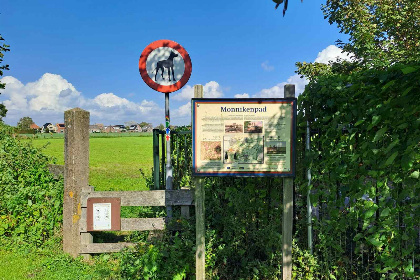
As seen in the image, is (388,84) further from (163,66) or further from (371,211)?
(163,66)

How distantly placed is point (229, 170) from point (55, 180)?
13.2ft

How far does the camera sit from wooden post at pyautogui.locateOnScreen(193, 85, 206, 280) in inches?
156

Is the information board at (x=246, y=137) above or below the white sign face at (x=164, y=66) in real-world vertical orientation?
below

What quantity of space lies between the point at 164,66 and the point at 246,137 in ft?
6.39

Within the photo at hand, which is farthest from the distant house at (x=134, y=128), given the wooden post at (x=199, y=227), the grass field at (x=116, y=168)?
the wooden post at (x=199, y=227)

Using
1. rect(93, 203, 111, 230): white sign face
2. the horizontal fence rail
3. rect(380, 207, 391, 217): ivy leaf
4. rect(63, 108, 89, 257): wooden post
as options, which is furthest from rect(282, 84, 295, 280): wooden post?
rect(63, 108, 89, 257): wooden post

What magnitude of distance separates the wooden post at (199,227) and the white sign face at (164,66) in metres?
1.04

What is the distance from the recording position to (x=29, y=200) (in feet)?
18.8

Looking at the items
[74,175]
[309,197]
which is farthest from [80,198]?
[309,197]

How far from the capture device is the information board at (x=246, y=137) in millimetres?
3803

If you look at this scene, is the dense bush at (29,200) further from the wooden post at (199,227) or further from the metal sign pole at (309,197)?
the metal sign pole at (309,197)

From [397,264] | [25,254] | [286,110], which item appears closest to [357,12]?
[286,110]

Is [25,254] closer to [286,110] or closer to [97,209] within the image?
[97,209]

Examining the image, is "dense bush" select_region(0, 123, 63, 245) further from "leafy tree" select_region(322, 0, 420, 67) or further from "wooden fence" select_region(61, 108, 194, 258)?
"leafy tree" select_region(322, 0, 420, 67)
